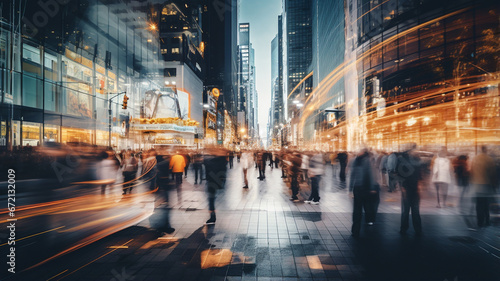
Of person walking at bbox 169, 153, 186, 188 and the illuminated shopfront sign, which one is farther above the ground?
the illuminated shopfront sign

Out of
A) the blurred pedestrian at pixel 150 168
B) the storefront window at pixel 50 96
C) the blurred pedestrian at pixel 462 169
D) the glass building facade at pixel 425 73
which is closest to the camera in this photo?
the blurred pedestrian at pixel 150 168

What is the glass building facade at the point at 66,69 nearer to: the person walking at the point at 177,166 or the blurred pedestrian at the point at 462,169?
the person walking at the point at 177,166

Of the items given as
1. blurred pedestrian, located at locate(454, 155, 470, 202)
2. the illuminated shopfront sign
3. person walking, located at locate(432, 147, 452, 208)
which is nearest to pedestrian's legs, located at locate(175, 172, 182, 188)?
person walking, located at locate(432, 147, 452, 208)

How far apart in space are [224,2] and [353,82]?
9798cm

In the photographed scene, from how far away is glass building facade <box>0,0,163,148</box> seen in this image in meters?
19.7

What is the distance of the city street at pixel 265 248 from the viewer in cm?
→ 396

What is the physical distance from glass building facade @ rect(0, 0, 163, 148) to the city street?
18.5 m

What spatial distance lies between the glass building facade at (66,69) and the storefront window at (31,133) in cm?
9

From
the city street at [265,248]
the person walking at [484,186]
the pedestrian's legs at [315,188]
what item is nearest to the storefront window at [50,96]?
the city street at [265,248]

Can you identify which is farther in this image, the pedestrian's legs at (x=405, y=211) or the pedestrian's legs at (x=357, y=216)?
the pedestrian's legs at (x=405, y=211)

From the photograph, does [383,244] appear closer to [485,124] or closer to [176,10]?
[485,124]

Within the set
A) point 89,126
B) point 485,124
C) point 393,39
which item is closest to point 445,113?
point 485,124

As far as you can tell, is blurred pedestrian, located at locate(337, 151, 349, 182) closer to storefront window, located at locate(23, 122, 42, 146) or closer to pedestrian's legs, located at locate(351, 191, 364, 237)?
pedestrian's legs, located at locate(351, 191, 364, 237)

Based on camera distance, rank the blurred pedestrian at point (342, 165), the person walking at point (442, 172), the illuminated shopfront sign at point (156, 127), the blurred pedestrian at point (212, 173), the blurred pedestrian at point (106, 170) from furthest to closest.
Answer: the illuminated shopfront sign at point (156, 127)
the blurred pedestrian at point (342, 165)
the blurred pedestrian at point (106, 170)
the person walking at point (442, 172)
the blurred pedestrian at point (212, 173)
